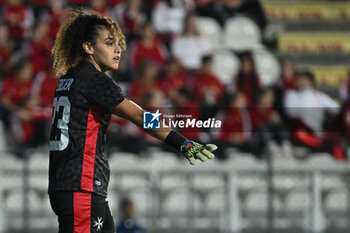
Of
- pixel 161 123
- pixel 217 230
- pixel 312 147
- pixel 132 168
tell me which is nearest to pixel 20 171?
pixel 132 168

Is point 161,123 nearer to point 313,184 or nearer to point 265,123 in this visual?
point 265,123

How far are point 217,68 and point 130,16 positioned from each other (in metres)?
1.49

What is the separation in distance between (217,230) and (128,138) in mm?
1422

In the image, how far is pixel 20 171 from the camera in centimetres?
848

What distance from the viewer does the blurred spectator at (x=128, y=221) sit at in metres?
8.30

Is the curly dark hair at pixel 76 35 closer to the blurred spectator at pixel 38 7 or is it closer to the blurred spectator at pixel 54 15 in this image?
the blurred spectator at pixel 54 15

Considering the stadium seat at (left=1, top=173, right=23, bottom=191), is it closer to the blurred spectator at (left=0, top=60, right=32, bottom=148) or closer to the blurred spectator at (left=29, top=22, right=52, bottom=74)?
the blurred spectator at (left=0, top=60, right=32, bottom=148)

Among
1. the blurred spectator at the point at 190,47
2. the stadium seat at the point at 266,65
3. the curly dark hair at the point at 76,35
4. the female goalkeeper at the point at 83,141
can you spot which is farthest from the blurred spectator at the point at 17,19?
the female goalkeeper at the point at 83,141

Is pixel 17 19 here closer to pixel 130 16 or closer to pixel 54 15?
pixel 54 15

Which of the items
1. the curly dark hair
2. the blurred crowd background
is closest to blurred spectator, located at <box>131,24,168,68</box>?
the blurred crowd background

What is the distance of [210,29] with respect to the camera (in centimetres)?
1248

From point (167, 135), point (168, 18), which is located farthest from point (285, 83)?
point (167, 135)

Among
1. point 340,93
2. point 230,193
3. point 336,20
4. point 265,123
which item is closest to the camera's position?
point 265,123

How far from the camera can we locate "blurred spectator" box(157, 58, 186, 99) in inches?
391
